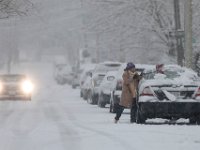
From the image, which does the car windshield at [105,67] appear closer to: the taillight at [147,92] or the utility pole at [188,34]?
the utility pole at [188,34]

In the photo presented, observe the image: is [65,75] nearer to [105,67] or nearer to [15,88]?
[15,88]

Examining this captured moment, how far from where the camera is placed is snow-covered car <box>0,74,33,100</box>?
1448 inches

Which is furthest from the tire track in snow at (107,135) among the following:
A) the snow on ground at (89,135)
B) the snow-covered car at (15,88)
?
the snow-covered car at (15,88)

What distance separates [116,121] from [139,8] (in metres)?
20.8

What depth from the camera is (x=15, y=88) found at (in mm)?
36969

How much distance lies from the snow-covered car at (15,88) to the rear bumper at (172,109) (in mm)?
18855

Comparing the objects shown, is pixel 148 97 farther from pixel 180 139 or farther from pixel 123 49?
pixel 123 49

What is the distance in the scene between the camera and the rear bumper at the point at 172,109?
18.6 m

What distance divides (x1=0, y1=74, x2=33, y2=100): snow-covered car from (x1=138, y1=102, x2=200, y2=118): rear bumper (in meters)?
18.9

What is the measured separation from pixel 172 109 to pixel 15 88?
19.3m

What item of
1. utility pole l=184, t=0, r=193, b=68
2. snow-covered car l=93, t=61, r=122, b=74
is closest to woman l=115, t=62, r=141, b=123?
utility pole l=184, t=0, r=193, b=68

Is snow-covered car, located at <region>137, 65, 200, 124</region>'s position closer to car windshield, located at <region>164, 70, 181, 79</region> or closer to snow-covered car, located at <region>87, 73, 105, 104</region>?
car windshield, located at <region>164, 70, 181, 79</region>

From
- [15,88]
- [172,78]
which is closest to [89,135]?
[172,78]

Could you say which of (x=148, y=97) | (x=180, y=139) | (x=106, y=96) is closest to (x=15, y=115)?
(x=106, y=96)
